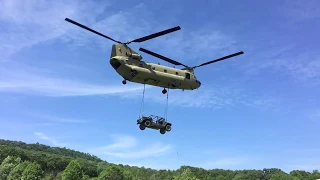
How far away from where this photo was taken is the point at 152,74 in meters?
37.0

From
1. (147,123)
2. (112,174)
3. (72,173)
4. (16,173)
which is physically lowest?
(147,123)

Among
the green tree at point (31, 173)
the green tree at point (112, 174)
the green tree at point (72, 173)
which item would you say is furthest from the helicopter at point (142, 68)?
the green tree at point (112, 174)

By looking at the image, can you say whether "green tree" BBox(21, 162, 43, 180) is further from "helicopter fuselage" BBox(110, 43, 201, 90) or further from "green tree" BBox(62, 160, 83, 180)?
"helicopter fuselage" BBox(110, 43, 201, 90)

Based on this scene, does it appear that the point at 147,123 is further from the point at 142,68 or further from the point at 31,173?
the point at 31,173

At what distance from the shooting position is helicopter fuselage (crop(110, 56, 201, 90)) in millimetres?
35594

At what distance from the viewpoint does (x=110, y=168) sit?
143 meters

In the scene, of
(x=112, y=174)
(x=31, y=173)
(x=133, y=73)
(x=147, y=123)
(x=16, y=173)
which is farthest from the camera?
(x=112, y=174)

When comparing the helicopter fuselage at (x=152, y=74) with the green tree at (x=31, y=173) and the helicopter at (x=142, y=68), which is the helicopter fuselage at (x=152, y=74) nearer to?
the helicopter at (x=142, y=68)

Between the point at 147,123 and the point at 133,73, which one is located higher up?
the point at 133,73

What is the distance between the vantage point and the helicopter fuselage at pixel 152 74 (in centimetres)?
3559

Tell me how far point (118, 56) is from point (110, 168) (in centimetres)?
11468

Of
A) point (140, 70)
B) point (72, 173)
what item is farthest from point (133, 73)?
point (72, 173)

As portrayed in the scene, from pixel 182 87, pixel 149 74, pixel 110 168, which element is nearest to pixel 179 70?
pixel 182 87

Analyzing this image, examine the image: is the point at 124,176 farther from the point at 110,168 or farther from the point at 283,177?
the point at 283,177
